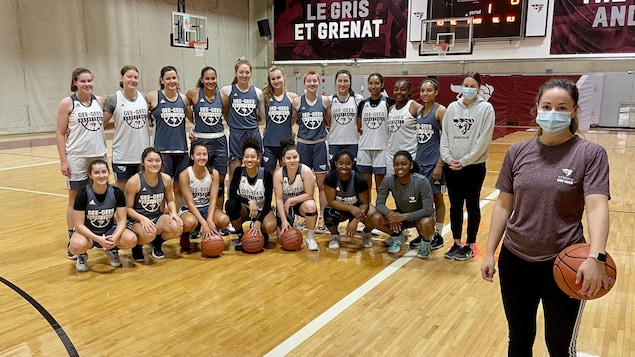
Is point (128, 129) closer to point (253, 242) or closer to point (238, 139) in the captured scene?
point (238, 139)

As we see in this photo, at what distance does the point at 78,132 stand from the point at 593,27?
1544 cm

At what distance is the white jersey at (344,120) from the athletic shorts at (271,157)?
60 cm

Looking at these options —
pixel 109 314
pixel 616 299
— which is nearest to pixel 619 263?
pixel 616 299

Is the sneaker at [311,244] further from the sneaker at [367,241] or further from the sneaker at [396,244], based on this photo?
the sneaker at [396,244]

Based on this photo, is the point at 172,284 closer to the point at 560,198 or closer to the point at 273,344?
the point at 273,344

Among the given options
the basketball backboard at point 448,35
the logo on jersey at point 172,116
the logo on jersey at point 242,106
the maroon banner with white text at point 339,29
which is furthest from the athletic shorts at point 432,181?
the maroon banner with white text at point 339,29

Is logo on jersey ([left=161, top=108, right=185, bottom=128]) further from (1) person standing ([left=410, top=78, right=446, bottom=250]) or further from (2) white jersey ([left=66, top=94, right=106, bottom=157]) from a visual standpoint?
(1) person standing ([left=410, top=78, right=446, bottom=250])

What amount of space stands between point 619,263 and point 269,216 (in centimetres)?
304

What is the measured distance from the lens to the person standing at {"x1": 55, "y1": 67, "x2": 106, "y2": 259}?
14.7 ft

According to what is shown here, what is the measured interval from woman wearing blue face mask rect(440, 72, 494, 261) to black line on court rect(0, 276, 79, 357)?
9.74 feet

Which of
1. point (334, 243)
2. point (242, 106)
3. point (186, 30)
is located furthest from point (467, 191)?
point (186, 30)

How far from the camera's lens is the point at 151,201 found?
4484 millimetres

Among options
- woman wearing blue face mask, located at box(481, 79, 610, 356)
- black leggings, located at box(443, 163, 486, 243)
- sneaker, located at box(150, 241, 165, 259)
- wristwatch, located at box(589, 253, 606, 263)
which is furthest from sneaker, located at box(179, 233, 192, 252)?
wristwatch, located at box(589, 253, 606, 263)

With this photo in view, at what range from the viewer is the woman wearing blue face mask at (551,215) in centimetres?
188
